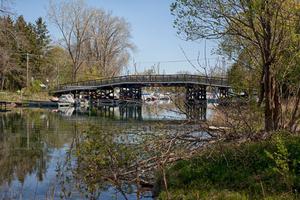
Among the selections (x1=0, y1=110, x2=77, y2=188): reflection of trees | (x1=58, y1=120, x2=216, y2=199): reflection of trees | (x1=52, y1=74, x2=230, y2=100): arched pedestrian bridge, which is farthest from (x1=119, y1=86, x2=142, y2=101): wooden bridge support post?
(x1=58, y1=120, x2=216, y2=199): reflection of trees

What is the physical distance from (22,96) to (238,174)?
57462 mm

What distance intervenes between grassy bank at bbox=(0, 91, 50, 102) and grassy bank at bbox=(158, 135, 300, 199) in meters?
51.4

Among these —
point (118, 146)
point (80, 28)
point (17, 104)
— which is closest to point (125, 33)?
point (80, 28)

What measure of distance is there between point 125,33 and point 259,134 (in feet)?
227

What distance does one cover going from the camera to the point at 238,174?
→ 9359 millimetres

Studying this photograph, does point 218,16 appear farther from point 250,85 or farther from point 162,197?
point 162,197

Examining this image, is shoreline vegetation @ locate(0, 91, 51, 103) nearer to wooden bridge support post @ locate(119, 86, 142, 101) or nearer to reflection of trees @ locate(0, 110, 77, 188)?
wooden bridge support post @ locate(119, 86, 142, 101)

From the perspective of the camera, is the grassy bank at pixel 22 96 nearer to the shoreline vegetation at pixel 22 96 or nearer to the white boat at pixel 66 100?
the shoreline vegetation at pixel 22 96

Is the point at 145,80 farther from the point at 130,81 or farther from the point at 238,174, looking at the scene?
the point at 238,174

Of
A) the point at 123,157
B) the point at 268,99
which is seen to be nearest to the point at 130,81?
the point at 268,99

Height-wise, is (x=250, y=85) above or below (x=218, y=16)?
below

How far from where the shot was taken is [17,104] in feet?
187

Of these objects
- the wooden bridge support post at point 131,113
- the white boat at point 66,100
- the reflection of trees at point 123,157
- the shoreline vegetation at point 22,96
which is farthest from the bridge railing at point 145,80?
the reflection of trees at point 123,157

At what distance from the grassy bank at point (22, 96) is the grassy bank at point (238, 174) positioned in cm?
5136
